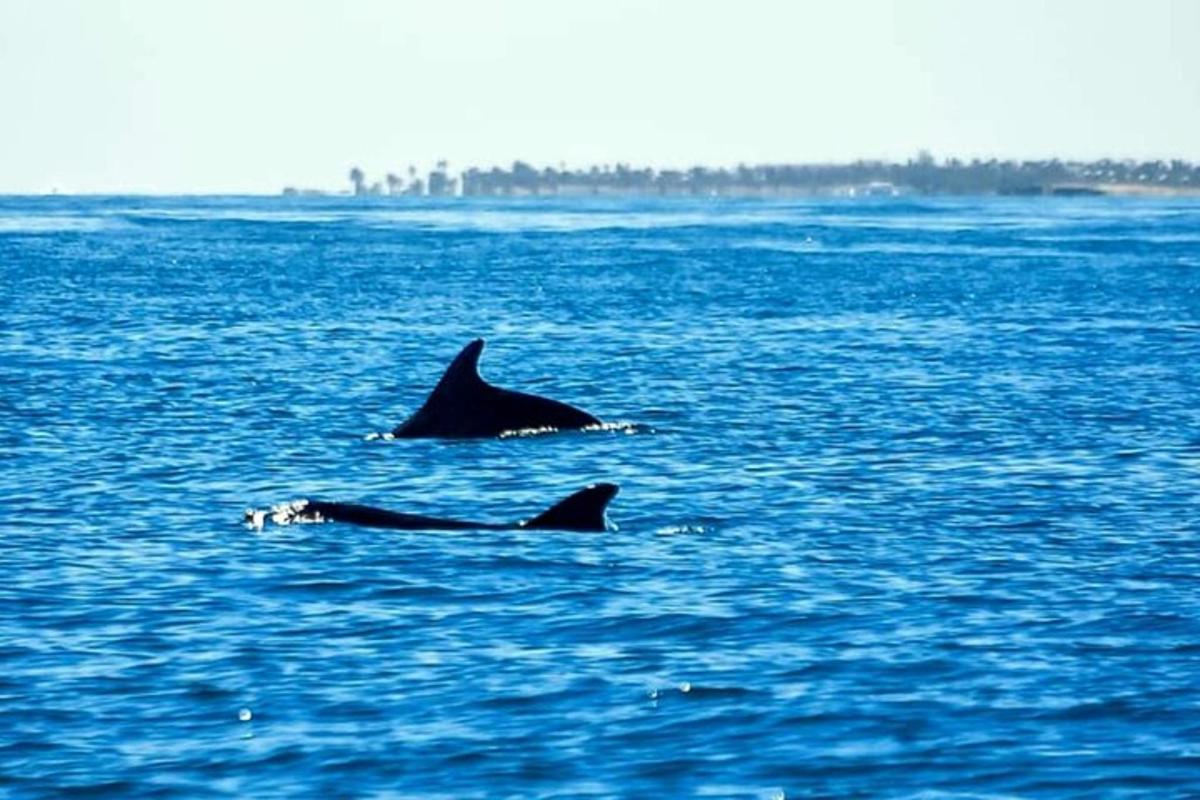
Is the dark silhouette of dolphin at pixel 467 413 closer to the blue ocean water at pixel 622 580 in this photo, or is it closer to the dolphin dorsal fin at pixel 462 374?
the dolphin dorsal fin at pixel 462 374

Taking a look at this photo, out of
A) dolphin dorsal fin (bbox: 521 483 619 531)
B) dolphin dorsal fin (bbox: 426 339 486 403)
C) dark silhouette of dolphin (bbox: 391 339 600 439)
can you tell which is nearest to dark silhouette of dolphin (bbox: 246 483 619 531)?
dolphin dorsal fin (bbox: 521 483 619 531)

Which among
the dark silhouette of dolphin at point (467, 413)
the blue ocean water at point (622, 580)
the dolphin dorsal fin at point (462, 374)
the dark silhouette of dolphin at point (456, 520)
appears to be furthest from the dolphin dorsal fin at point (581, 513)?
the dark silhouette of dolphin at point (467, 413)

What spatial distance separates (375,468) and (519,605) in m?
9.22

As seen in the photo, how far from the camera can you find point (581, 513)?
22.6 m

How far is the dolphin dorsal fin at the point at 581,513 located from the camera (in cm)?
2250

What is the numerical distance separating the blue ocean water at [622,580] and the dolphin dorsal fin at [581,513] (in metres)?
0.26

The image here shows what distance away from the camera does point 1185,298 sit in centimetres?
7150

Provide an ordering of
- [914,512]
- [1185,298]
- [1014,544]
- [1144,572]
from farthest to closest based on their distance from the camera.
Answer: [1185,298] → [914,512] → [1014,544] → [1144,572]

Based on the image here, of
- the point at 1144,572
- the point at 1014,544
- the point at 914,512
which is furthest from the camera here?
the point at 914,512

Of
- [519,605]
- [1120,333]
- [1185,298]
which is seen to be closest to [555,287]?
[1185,298]

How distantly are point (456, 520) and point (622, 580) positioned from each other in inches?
135

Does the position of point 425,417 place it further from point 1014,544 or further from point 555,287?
point 555,287

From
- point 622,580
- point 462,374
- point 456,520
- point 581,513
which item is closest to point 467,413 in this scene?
point 462,374

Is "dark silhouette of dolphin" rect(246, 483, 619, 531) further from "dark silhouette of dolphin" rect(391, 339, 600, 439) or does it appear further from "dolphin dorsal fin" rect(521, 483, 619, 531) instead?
"dark silhouette of dolphin" rect(391, 339, 600, 439)
